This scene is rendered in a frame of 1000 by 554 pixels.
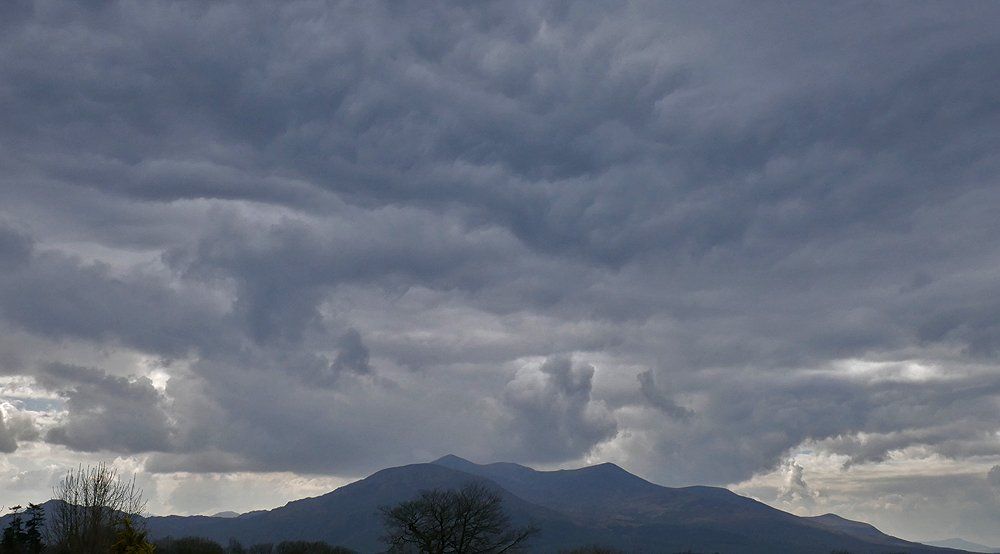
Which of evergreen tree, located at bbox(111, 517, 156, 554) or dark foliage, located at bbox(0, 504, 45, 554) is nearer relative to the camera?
evergreen tree, located at bbox(111, 517, 156, 554)

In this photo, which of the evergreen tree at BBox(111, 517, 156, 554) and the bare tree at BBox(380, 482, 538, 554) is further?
the bare tree at BBox(380, 482, 538, 554)

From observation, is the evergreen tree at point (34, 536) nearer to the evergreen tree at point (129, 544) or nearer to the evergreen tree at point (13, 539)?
the evergreen tree at point (13, 539)

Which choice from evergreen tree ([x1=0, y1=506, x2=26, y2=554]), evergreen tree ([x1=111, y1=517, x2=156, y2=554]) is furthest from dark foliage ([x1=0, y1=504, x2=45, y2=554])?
evergreen tree ([x1=111, y1=517, x2=156, y2=554])

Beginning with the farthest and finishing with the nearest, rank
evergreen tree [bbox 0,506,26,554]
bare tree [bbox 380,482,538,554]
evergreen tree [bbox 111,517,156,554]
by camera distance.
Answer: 1. evergreen tree [bbox 0,506,26,554]
2. bare tree [bbox 380,482,538,554]
3. evergreen tree [bbox 111,517,156,554]

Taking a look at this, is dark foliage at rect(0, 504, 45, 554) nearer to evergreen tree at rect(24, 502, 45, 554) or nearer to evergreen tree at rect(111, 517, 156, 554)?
evergreen tree at rect(24, 502, 45, 554)

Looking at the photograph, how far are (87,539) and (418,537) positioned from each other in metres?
32.9

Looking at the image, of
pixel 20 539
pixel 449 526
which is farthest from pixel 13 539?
pixel 449 526

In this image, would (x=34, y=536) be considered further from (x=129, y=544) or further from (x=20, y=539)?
(x=129, y=544)

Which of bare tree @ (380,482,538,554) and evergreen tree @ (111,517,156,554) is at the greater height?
evergreen tree @ (111,517,156,554)

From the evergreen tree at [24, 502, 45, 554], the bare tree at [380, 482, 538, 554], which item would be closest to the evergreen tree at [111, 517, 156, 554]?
the bare tree at [380, 482, 538, 554]

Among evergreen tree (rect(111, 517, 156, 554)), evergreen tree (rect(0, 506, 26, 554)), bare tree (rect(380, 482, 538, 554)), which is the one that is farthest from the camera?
evergreen tree (rect(0, 506, 26, 554))

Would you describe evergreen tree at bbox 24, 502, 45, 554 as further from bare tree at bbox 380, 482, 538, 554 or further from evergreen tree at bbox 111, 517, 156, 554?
evergreen tree at bbox 111, 517, 156, 554

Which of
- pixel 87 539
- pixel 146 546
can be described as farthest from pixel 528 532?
pixel 146 546

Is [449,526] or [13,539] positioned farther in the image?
[13,539]
